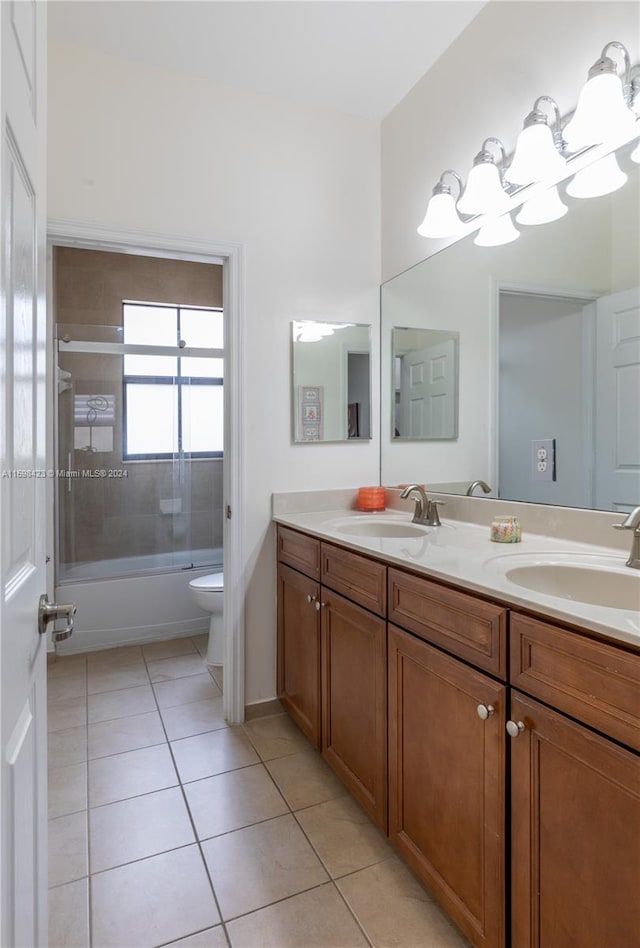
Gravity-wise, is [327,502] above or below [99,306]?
below

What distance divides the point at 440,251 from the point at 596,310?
82 centimetres

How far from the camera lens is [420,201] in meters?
2.15

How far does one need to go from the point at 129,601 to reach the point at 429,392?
2.19 m

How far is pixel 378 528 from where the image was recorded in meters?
2.08

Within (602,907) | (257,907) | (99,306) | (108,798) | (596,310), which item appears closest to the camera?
(602,907)

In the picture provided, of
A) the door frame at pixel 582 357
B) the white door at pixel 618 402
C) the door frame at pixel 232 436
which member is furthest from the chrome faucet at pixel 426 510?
the door frame at pixel 232 436

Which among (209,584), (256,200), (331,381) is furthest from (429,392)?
(209,584)

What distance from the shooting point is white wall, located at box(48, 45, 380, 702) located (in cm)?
192

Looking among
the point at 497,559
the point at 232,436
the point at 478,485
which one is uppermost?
the point at 232,436

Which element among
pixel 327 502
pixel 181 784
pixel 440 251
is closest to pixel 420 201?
pixel 440 251

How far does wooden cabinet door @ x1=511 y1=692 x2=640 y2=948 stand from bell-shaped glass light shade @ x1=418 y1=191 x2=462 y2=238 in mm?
1671

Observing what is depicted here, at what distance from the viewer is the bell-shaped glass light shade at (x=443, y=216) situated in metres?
1.89

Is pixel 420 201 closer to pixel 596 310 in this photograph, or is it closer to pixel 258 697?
pixel 596 310

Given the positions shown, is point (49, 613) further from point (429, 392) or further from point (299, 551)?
point (429, 392)
